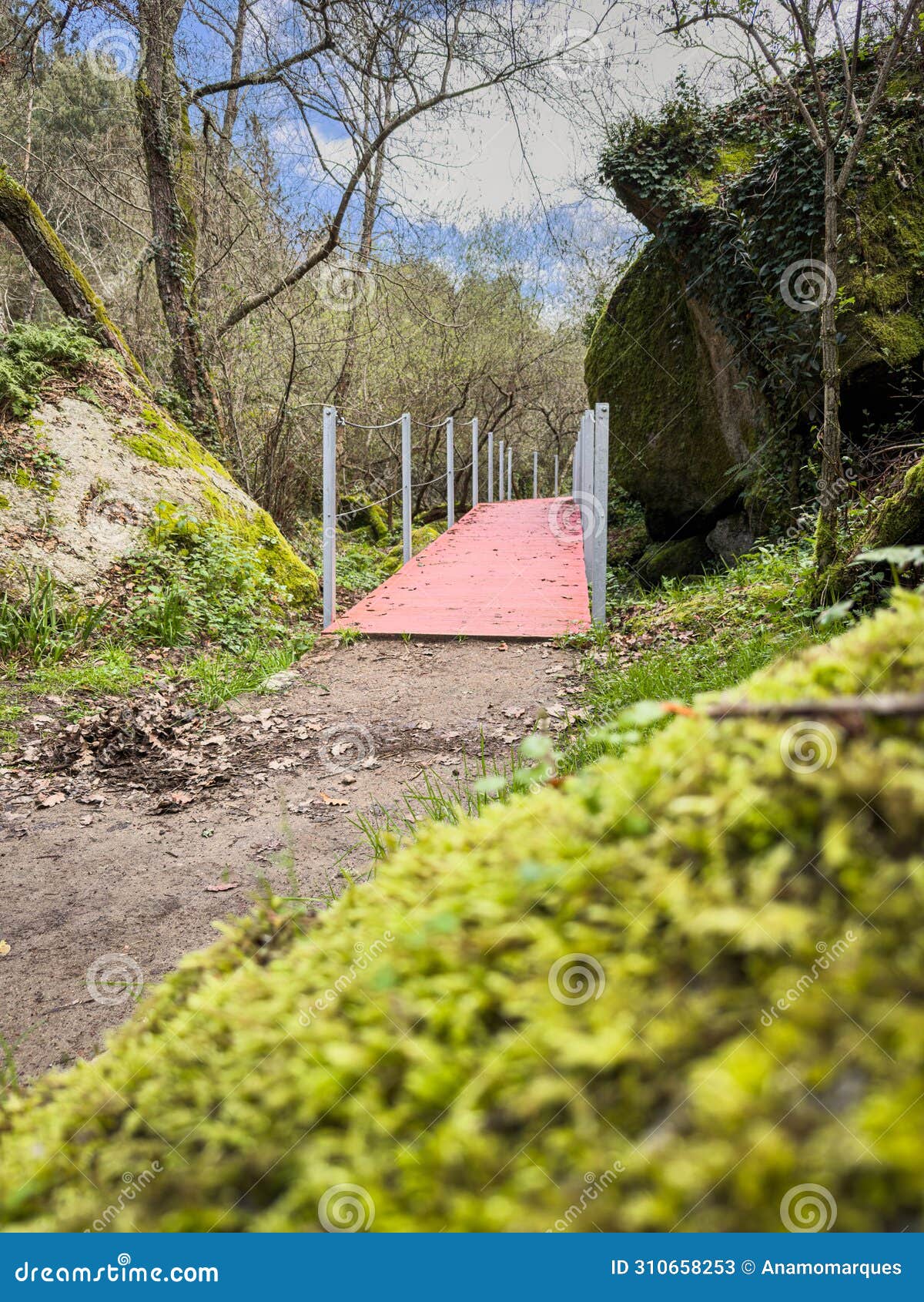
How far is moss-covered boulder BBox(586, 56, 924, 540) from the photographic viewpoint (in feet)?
23.6

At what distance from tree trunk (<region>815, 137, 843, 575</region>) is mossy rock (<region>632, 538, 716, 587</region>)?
203 inches

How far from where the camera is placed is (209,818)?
3.84 metres

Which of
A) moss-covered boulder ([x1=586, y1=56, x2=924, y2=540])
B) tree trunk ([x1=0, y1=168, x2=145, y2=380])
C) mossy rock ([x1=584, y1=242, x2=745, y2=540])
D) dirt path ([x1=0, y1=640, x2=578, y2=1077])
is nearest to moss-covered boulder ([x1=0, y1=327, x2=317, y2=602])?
tree trunk ([x1=0, y1=168, x2=145, y2=380])

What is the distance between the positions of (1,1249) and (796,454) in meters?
9.04

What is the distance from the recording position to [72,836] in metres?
3.67

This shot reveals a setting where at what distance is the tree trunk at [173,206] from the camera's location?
984 cm

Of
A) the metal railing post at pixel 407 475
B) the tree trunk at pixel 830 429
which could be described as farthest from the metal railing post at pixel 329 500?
the tree trunk at pixel 830 429

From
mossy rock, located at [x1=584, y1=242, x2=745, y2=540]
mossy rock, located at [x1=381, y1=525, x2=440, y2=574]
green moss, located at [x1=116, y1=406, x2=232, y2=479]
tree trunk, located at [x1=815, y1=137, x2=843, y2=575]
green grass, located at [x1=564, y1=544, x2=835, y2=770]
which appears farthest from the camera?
mossy rock, located at [x1=381, y1=525, x2=440, y2=574]

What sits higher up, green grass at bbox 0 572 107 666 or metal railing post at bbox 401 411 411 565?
metal railing post at bbox 401 411 411 565

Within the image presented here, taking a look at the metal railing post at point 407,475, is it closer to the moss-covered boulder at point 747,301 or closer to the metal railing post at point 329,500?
the metal railing post at point 329,500

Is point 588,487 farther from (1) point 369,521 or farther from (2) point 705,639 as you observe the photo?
(1) point 369,521

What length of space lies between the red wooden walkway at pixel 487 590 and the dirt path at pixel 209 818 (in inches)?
34.1

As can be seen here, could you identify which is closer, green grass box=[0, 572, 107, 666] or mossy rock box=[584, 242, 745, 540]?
green grass box=[0, 572, 107, 666]

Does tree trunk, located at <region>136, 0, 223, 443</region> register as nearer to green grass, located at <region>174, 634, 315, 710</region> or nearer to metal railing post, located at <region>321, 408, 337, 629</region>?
metal railing post, located at <region>321, 408, 337, 629</region>
